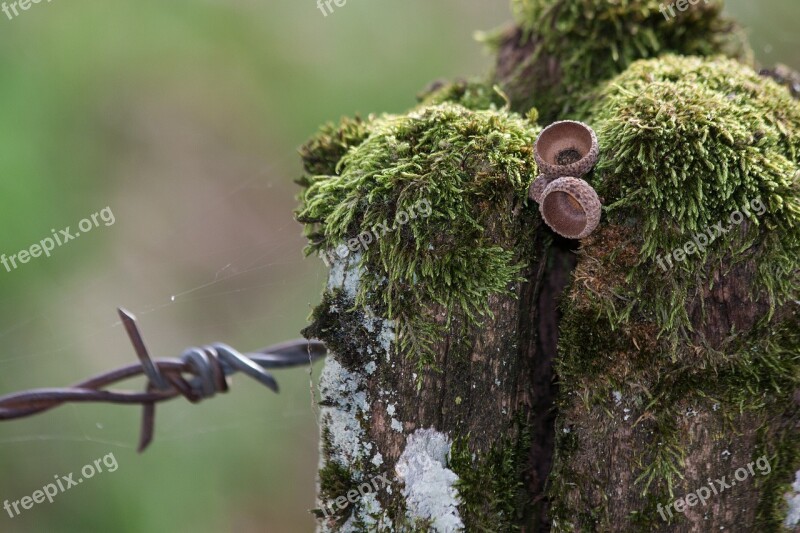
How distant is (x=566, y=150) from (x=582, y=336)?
44 centimetres

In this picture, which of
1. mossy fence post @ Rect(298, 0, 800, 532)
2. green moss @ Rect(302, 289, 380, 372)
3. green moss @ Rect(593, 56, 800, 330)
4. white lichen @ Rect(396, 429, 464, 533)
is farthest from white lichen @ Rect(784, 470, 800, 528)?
green moss @ Rect(302, 289, 380, 372)

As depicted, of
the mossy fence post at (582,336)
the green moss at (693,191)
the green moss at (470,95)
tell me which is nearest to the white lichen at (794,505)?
the mossy fence post at (582,336)

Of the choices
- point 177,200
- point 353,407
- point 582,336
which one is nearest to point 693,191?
point 582,336

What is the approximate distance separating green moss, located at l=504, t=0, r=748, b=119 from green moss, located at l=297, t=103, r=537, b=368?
824 millimetres

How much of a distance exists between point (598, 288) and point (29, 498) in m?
3.84

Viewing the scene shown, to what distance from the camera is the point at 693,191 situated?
1379 mm

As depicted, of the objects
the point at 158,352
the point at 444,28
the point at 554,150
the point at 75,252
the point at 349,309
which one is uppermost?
the point at 444,28

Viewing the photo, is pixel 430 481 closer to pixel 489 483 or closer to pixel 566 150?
pixel 489 483

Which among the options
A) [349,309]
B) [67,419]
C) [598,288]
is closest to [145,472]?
[67,419]

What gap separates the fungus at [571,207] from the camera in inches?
52.9

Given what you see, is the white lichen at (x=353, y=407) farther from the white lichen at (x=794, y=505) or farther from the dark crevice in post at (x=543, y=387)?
the white lichen at (x=794, y=505)

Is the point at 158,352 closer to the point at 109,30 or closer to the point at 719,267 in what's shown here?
the point at 109,30

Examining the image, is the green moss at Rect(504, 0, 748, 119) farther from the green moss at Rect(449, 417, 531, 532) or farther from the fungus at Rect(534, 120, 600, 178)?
the green moss at Rect(449, 417, 531, 532)

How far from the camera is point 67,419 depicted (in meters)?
3.96
